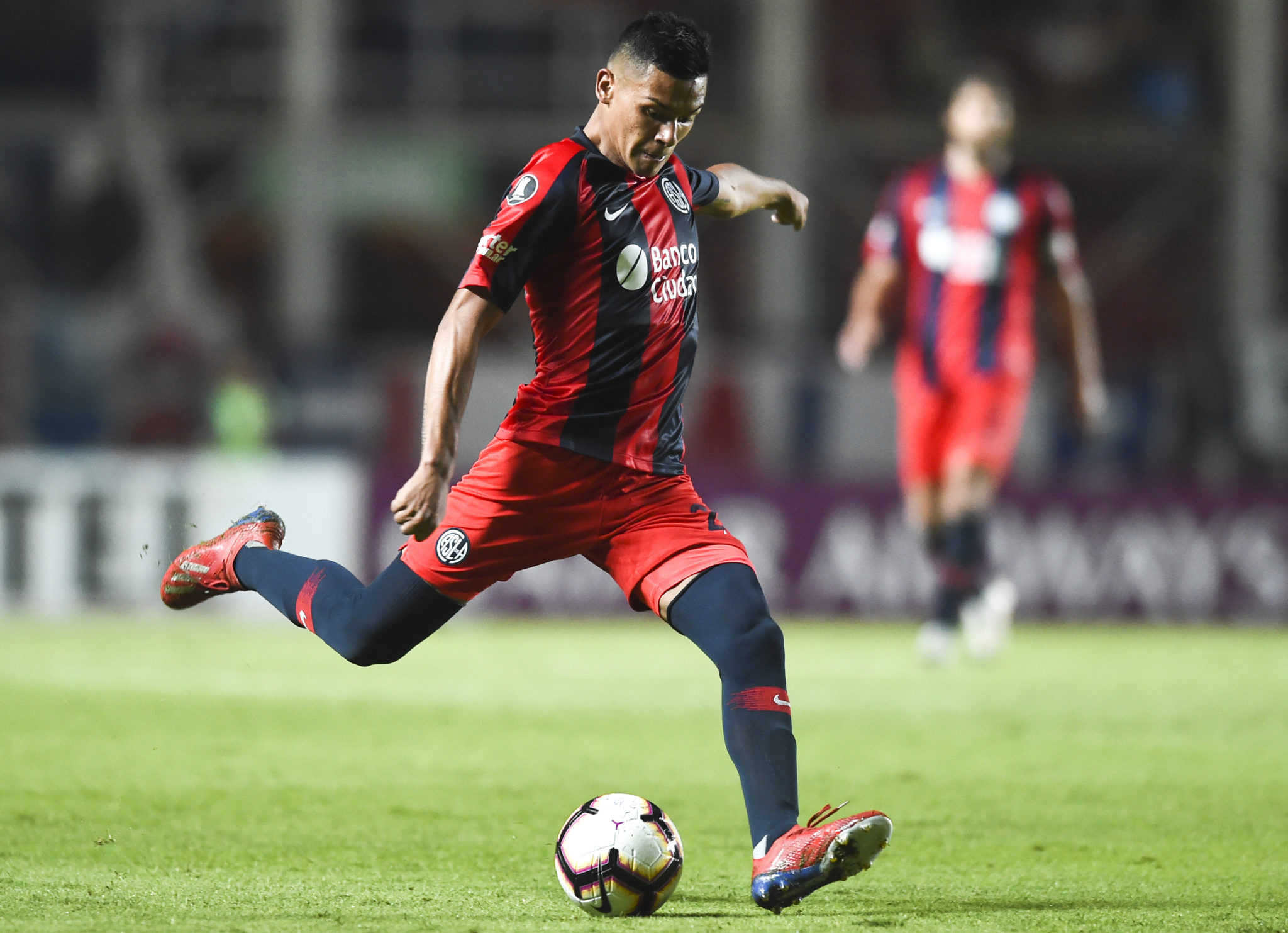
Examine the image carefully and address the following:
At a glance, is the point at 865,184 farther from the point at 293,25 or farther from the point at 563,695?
the point at 563,695

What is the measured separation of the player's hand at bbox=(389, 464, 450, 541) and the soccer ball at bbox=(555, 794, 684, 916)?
30.4 inches

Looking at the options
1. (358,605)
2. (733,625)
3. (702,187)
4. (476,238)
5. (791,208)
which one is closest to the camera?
(733,625)

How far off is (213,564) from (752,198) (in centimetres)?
183

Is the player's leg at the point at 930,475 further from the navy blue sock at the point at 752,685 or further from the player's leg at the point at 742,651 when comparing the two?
the navy blue sock at the point at 752,685

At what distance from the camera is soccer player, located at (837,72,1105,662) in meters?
9.57

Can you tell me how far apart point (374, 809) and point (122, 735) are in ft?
6.58

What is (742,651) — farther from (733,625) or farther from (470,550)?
(470,550)

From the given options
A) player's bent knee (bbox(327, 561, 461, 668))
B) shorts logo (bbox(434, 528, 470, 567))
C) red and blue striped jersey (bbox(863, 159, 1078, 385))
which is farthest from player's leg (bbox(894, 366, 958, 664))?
shorts logo (bbox(434, 528, 470, 567))

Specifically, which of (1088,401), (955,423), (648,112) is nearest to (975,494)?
(955,423)

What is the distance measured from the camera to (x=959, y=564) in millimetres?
9547

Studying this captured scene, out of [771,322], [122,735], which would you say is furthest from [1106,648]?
[771,322]

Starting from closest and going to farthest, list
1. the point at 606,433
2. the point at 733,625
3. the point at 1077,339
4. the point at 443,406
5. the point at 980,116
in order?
the point at 443,406, the point at 733,625, the point at 606,433, the point at 980,116, the point at 1077,339

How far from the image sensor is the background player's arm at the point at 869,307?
360 inches

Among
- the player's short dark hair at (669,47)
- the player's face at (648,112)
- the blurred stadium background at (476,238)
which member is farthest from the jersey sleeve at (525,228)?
the blurred stadium background at (476,238)
